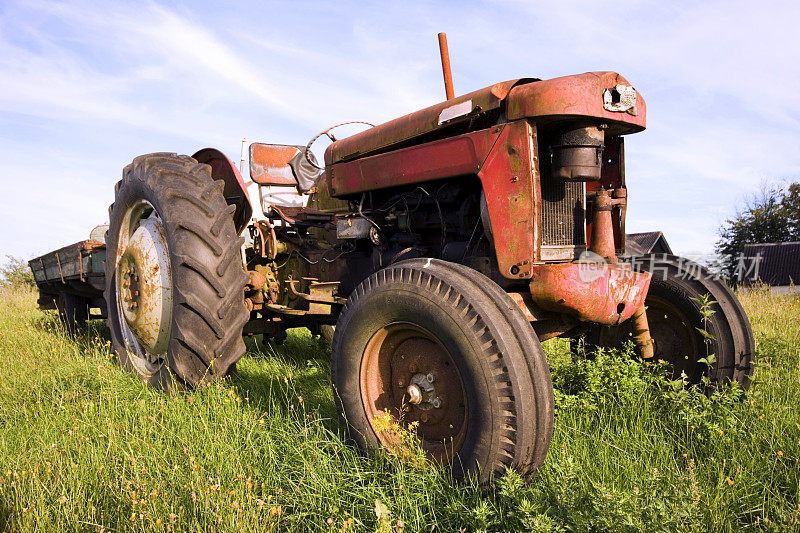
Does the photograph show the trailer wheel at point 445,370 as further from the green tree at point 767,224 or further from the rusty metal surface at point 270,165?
the green tree at point 767,224

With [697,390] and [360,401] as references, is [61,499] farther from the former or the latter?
[697,390]

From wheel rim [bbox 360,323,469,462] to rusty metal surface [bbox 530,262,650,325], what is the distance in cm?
57

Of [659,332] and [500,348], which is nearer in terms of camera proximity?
[500,348]

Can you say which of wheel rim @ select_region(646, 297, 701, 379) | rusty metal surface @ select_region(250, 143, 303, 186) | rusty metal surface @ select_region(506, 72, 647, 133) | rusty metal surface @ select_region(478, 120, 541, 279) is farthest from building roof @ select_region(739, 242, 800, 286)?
rusty metal surface @ select_region(478, 120, 541, 279)

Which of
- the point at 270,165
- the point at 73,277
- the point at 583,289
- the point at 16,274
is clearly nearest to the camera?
the point at 583,289

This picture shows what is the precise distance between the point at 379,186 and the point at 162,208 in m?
1.38

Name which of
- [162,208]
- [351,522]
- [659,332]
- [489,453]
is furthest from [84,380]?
[659,332]

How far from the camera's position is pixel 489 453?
210cm

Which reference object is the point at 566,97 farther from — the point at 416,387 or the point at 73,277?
the point at 73,277

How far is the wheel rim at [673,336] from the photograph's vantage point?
3.38 m

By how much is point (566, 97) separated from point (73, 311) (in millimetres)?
6055

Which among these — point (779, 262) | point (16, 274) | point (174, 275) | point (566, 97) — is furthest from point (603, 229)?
point (779, 262)

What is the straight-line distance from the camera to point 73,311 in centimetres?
625

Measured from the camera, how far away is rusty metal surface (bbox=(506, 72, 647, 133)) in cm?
246
